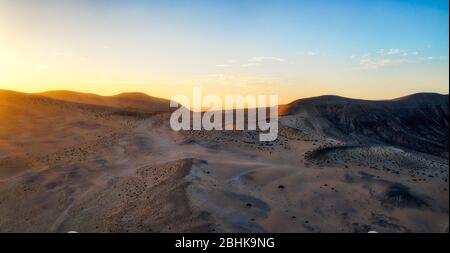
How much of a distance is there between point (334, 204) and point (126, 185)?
799 centimetres

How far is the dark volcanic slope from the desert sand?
8292mm

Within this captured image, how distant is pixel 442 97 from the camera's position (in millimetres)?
48250

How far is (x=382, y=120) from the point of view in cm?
3853

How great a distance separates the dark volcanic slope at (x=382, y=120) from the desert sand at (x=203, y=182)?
27.2 feet

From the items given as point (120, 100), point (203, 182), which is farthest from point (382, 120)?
point (120, 100)

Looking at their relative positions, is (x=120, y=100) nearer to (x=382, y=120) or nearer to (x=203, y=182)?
(x=382, y=120)

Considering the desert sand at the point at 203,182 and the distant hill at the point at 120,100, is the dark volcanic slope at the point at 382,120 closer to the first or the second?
the desert sand at the point at 203,182

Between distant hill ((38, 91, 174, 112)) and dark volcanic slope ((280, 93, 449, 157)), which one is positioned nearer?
dark volcanic slope ((280, 93, 449, 157))

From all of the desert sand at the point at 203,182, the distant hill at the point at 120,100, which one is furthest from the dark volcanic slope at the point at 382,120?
the distant hill at the point at 120,100

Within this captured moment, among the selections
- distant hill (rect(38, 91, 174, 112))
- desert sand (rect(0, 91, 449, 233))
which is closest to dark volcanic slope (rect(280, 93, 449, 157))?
desert sand (rect(0, 91, 449, 233))

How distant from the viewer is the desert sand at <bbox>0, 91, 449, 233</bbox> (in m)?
12.1

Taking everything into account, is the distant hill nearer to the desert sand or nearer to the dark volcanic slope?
the desert sand

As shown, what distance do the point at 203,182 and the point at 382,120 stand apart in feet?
94.2
